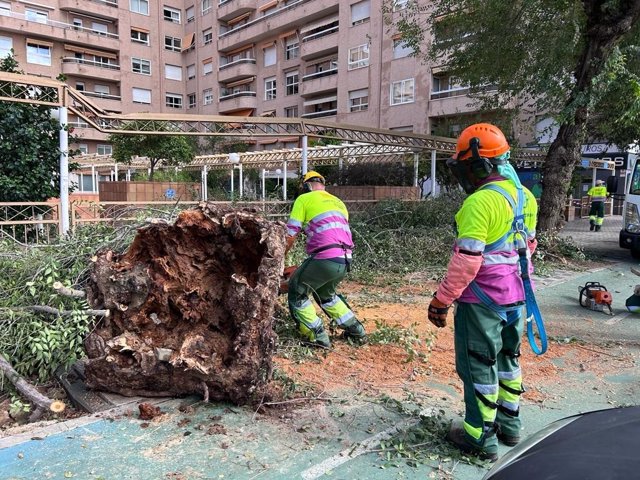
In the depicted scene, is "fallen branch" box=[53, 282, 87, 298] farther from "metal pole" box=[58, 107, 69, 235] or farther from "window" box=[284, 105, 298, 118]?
"window" box=[284, 105, 298, 118]

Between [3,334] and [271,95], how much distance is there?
41837mm

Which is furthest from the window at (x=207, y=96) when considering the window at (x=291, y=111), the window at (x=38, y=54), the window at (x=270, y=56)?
the window at (x=38, y=54)

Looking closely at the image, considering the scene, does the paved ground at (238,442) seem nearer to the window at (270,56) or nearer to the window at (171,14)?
the window at (270,56)

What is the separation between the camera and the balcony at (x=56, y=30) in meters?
37.2

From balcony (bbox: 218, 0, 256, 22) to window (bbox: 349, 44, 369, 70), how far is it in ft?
45.5

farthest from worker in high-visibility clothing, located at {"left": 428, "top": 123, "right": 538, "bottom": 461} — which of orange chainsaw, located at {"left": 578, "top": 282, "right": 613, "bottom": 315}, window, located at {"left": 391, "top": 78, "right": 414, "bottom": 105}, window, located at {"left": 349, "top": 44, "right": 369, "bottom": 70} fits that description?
window, located at {"left": 349, "top": 44, "right": 369, "bottom": 70}

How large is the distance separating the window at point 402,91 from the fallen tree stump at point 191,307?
3011 cm

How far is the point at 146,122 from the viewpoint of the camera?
10984mm

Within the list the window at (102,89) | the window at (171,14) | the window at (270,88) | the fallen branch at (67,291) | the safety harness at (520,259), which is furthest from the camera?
the window at (171,14)

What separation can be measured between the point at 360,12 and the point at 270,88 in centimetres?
1206

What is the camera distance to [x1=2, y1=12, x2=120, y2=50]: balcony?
37.2m

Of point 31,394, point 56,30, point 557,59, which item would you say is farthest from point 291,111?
point 31,394

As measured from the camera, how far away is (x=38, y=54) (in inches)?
1559

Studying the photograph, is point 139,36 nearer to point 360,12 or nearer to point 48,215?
point 360,12
